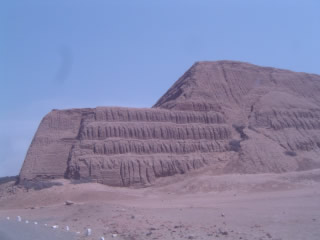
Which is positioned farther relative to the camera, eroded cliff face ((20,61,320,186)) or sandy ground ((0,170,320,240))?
eroded cliff face ((20,61,320,186))

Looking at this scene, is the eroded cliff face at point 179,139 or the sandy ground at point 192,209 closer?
the sandy ground at point 192,209

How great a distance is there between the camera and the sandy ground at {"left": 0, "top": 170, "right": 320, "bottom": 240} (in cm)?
1570

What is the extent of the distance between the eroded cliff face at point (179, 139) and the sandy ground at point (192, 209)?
2287mm

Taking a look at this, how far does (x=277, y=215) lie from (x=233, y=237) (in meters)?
4.81

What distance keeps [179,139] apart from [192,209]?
2074 cm

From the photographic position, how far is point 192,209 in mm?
22500

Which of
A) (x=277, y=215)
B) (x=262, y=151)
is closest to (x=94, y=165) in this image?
(x=262, y=151)

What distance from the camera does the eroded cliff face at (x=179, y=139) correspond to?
38.4 meters

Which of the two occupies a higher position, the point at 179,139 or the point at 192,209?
the point at 179,139

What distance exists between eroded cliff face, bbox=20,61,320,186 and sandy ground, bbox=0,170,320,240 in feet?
7.50

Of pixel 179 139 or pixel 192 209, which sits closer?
pixel 192 209

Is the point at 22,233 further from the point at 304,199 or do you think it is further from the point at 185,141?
the point at 185,141

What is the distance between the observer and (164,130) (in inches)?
1682

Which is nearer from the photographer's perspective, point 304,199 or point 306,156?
point 304,199
